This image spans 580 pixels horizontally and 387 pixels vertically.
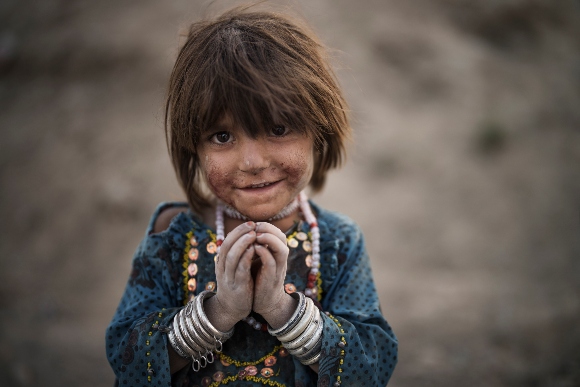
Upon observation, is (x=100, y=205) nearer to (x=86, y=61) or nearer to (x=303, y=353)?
(x=86, y=61)

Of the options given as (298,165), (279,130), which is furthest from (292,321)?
(279,130)

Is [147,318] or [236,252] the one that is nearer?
[236,252]

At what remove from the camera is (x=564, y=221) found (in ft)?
16.7

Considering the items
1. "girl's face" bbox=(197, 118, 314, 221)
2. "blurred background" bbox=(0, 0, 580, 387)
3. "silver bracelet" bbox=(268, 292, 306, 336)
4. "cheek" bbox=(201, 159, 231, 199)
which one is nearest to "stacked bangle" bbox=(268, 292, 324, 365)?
"silver bracelet" bbox=(268, 292, 306, 336)

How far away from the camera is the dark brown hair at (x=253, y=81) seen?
1.53 metres

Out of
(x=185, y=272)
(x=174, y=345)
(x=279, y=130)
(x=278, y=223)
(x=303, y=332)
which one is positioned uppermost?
(x=279, y=130)

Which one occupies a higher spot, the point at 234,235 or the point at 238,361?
the point at 234,235

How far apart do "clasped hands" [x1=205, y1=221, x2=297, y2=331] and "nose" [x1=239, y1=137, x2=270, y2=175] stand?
0.18m

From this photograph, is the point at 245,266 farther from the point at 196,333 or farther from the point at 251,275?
the point at 196,333

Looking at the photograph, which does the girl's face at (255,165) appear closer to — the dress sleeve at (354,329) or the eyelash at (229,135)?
the eyelash at (229,135)

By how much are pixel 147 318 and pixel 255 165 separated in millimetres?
675

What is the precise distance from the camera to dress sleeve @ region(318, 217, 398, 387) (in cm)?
167

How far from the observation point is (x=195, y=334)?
162 cm

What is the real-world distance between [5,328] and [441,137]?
16.1 ft
